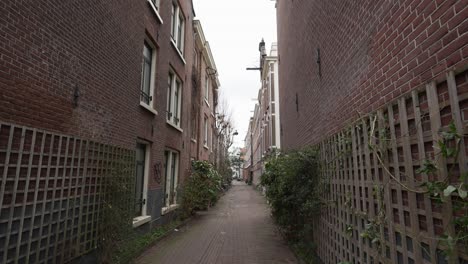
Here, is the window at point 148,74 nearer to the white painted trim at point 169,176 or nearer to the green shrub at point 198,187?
the white painted trim at point 169,176

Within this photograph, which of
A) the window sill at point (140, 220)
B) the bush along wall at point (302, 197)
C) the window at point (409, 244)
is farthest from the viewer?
the window sill at point (140, 220)

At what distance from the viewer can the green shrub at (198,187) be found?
11.4m

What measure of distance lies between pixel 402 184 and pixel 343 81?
8.48 ft

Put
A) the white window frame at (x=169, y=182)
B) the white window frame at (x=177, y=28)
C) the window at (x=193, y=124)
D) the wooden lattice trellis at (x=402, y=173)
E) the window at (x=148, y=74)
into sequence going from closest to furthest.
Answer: the wooden lattice trellis at (x=402, y=173) < the window at (x=148, y=74) < the white window frame at (x=169, y=182) < the white window frame at (x=177, y=28) < the window at (x=193, y=124)

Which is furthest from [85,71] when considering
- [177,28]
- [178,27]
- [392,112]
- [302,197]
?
[178,27]

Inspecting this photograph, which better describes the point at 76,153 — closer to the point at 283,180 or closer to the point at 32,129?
the point at 32,129

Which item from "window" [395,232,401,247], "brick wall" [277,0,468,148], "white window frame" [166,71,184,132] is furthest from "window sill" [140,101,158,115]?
"window" [395,232,401,247]

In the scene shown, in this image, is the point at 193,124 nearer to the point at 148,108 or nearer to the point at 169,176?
the point at 169,176

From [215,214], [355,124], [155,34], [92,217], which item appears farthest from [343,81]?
[215,214]

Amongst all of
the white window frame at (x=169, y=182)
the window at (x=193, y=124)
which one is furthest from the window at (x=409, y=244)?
the window at (x=193, y=124)

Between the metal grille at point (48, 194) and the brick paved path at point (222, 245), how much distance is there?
189 centimetres

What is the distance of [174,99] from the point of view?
11.6 m

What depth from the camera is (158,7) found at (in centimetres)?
935

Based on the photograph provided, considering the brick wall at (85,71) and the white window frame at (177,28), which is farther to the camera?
the white window frame at (177,28)
